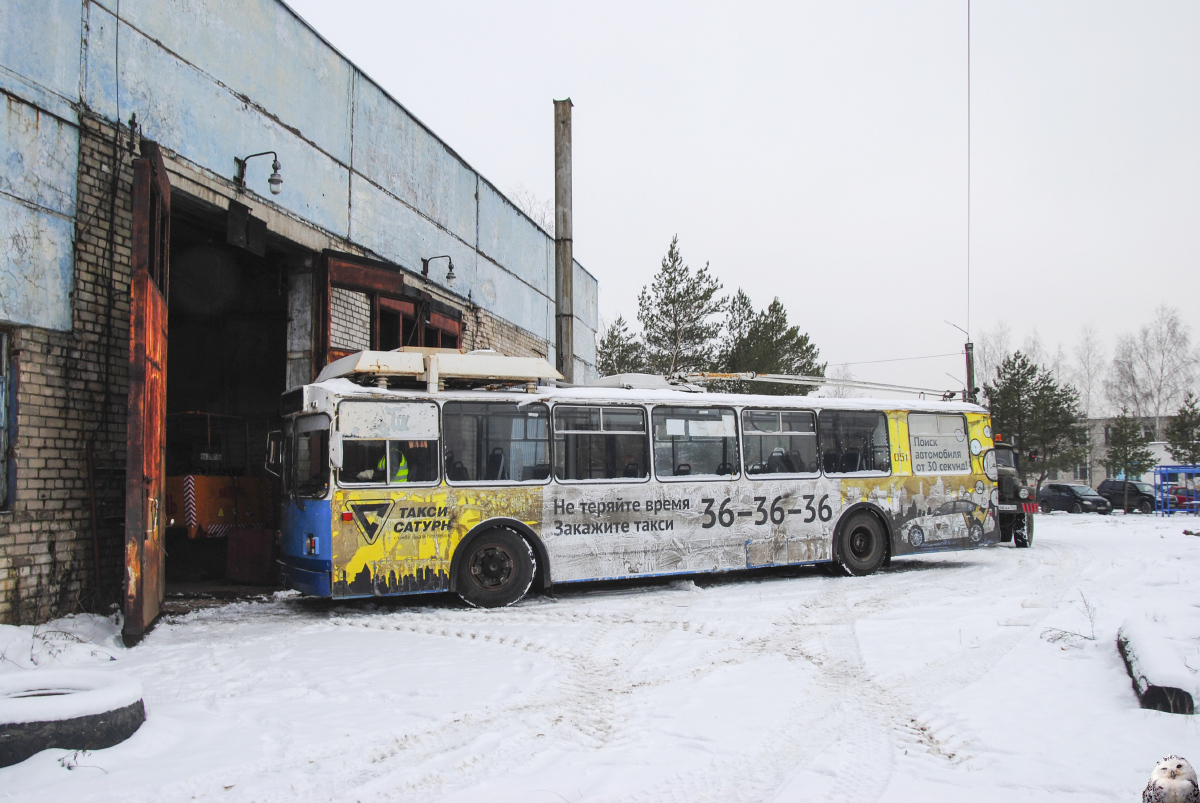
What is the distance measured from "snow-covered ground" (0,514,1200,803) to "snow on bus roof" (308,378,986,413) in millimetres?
2360

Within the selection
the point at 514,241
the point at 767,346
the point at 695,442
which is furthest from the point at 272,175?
the point at 767,346

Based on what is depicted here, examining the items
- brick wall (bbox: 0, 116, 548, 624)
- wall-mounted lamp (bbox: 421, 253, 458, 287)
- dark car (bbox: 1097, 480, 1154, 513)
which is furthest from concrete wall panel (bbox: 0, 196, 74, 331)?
dark car (bbox: 1097, 480, 1154, 513)

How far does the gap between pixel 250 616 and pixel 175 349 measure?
8309 millimetres

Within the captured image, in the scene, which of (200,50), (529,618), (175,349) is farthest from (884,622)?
(175,349)

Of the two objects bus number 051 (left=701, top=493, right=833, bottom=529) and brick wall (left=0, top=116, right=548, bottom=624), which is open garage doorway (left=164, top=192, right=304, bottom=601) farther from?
bus number 051 (left=701, top=493, right=833, bottom=529)

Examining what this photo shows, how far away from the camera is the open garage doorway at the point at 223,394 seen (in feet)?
36.2

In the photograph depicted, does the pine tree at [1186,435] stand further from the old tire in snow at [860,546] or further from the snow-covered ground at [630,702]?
the snow-covered ground at [630,702]

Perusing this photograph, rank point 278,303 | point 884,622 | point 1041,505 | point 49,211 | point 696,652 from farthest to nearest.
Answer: point 1041,505
point 278,303
point 884,622
point 49,211
point 696,652

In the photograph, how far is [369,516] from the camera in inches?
341

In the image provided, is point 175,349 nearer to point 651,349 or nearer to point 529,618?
point 529,618

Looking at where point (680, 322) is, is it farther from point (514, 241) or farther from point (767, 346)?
point (514, 241)

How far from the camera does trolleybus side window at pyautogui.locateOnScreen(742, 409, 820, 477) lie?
11.1 metres

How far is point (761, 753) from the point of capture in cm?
439

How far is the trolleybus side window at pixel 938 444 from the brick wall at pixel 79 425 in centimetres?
1046
